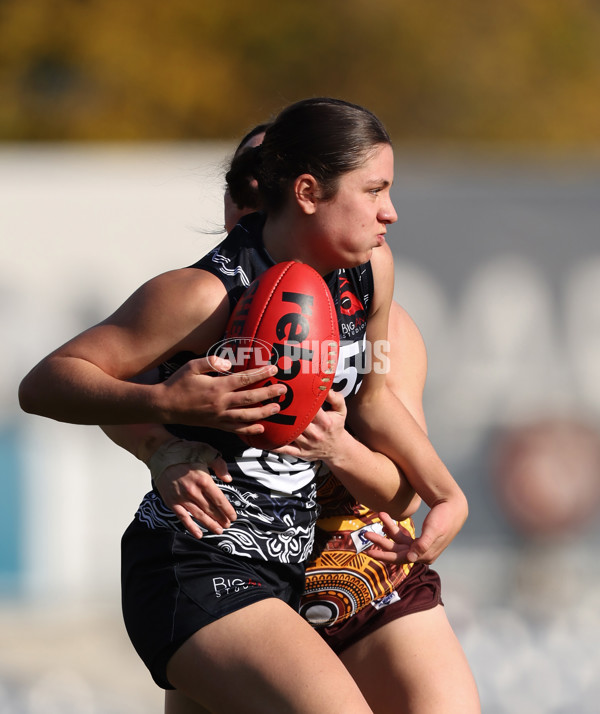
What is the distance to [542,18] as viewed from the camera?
16.9 meters

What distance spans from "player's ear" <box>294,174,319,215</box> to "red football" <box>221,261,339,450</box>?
0.50ft

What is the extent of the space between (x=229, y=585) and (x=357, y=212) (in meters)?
0.90

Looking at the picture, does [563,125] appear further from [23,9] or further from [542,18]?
[23,9]

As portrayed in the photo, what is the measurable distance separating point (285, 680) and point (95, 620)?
597 centimetres

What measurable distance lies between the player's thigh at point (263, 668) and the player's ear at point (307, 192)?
2.97 feet

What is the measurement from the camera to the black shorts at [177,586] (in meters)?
2.45

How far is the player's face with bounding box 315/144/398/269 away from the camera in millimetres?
2568

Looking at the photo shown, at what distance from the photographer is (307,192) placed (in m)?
2.59

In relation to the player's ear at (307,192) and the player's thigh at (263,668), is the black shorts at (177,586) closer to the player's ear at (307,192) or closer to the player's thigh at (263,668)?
the player's thigh at (263,668)

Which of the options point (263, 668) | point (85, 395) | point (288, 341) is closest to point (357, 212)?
point (288, 341)

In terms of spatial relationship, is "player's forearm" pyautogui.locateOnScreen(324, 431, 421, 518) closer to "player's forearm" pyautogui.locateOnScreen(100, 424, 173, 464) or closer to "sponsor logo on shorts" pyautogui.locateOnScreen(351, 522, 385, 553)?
"sponsor logo on shorts" pyautogui.locateOnScreen(351, 522, 385, 553)

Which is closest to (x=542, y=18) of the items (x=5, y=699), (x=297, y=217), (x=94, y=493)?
(x=94, y=493)

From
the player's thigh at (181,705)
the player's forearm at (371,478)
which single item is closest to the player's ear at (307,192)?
the player's forearm at (371,478)

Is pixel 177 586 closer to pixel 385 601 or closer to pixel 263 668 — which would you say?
pixel 263 668
